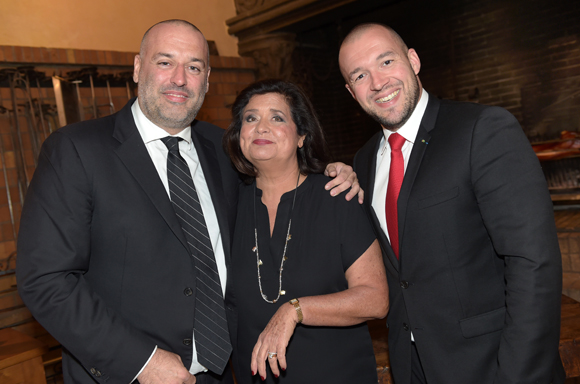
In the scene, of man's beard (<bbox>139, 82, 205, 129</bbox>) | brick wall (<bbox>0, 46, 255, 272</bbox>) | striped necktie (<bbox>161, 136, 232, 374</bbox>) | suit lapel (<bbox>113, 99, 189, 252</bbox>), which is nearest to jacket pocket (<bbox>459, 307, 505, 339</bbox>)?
striped necktie (<bbox>161, 136, 232, 374</bbox>)

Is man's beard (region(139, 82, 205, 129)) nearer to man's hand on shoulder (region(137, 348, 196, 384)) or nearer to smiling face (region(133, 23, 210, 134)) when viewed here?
smiling face (region(133, 23, 210, 134))

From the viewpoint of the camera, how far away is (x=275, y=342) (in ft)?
5.20

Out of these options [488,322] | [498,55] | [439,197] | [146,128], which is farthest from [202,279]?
[498,55]

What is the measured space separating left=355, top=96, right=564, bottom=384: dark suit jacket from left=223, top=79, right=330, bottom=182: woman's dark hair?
56 centimetres

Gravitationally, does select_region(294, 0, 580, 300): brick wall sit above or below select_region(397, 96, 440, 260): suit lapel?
above

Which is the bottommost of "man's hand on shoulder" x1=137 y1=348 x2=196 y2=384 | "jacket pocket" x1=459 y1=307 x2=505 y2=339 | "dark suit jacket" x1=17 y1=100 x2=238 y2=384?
"man's hand on shoulder" x1=137 y1=348 x2=196 y2=384

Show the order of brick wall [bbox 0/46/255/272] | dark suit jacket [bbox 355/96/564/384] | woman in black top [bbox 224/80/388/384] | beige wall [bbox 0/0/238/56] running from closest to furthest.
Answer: dark suit jacket [bbox 355/96/564/384], woman in black top [bbox 224/80/388/384], brick wall [bbox 0/46/255/272], beige wall [bbox 0/0/238/56]

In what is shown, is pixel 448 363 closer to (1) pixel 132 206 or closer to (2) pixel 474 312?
(2) pixel 474 312

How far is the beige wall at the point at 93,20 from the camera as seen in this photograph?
384cm

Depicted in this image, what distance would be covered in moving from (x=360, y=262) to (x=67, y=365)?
44.4 inches

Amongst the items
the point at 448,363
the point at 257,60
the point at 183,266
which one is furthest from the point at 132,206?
the point at 257,60

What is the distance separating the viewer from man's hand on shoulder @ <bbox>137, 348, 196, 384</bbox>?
5.06 ft

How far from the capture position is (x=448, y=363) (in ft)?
5.12

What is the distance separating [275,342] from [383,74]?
106cm
